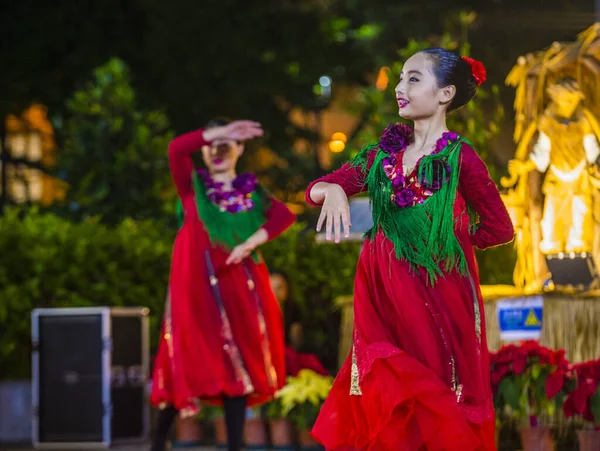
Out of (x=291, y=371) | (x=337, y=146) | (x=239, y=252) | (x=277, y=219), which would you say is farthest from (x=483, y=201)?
(x=337, y=146)

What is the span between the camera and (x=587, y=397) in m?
5.83

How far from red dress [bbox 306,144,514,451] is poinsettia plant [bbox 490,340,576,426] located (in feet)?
6.05

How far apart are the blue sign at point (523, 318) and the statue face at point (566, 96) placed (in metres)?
1.23

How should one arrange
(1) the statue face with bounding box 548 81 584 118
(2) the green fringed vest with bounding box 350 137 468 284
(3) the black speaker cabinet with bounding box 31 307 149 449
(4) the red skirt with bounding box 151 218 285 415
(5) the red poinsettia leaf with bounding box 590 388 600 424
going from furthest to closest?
(3) the black speaker cabinet with bounding box 31 307 149 449, (1) the statue face with bounding box 548 81 584 118, (4) the red skirt with bounding box 151 218 285 415, (5) the red poinsettia leaf with bounding box 590 388 600 424, (2) the green fringed vest with bounding box 350 137 468 284

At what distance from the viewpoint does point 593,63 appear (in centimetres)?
733

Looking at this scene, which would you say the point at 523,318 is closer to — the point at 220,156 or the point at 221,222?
the point at 221,222

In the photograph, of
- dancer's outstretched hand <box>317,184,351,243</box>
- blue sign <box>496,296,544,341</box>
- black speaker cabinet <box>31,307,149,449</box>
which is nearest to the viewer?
dancer's outstretched hand <box>317,184,351,243</box>

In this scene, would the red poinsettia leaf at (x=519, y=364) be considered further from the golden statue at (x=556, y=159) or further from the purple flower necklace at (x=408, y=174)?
the purple flower necklace at (x=408, y=174)

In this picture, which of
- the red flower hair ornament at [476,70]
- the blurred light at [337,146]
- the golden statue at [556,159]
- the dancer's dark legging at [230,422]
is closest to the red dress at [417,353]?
the red flower hair ornament at [476,70]

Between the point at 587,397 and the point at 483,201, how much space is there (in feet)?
6.79

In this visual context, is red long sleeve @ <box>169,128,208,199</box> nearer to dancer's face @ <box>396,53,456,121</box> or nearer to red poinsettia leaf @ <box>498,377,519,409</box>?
red poinsettia leaf @ <box>498,377,519,409</box>

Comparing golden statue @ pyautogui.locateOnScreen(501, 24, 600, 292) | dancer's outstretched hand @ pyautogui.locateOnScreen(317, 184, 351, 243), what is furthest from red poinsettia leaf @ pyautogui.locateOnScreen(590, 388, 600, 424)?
dancer's outstretched hand @ pyautogui.locateOnScreen(317, 184, 351, 243)

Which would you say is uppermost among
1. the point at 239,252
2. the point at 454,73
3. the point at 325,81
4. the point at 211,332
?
the point at 325,81

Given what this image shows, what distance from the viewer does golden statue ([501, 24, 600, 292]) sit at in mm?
7324
